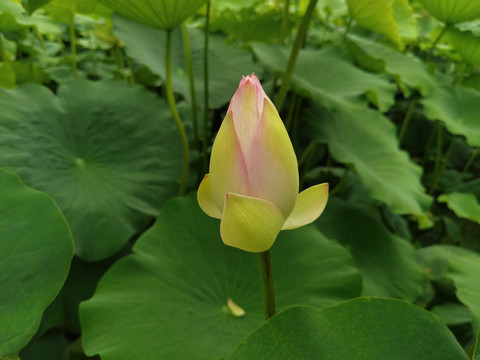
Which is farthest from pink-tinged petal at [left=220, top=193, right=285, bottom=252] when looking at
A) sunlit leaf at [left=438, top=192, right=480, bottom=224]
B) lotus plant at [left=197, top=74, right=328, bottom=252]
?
sunlit leaf at [left=438, top=192, right=480, bottom=224]

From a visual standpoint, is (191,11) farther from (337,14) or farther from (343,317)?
(337,14)

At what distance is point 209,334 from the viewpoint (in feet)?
1.83

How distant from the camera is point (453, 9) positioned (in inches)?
36.4

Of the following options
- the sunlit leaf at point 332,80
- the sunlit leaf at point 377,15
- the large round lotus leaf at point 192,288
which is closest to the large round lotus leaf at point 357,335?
the large round lotus leaf at point 192,288

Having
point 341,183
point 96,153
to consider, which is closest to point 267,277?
point 96,153

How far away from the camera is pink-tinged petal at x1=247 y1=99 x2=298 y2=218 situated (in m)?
0.30

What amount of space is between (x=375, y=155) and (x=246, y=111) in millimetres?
810

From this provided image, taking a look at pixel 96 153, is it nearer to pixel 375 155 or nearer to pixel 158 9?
pixel 158 9

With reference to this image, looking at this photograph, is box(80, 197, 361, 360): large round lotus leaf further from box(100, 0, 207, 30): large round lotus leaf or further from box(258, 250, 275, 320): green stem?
box(100, 0, 207, 30): large round lotus leaf

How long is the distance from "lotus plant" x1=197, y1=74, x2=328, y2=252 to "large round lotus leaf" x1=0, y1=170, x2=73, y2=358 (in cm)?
24

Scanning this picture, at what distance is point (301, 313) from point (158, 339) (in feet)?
0.89

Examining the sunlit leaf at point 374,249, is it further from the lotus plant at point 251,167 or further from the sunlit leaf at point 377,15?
the lotus plant at point 251,167

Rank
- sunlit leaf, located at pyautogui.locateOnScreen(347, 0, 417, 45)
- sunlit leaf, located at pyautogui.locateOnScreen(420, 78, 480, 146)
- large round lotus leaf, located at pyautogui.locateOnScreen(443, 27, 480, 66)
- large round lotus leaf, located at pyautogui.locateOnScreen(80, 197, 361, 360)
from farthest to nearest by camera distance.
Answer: sunlit leaf, located at pyautogui.locateOnScreen(420, 78, 480, 146)
large round lotus leaf, located at pyautogui.locateOnScreen(443, 27, 480, 66)
sunlit leaf, located at pyautogui.locateOnScreen(347, 0, 417, 45)
large round lotus leaf, located at pyautogui.locateOnScreen(80, 197, 361, 360)

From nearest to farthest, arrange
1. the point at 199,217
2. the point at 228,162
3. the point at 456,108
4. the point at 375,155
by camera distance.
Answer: the point at 228,162, the point at 199,217, the point at 375,155, the point at 456,108
